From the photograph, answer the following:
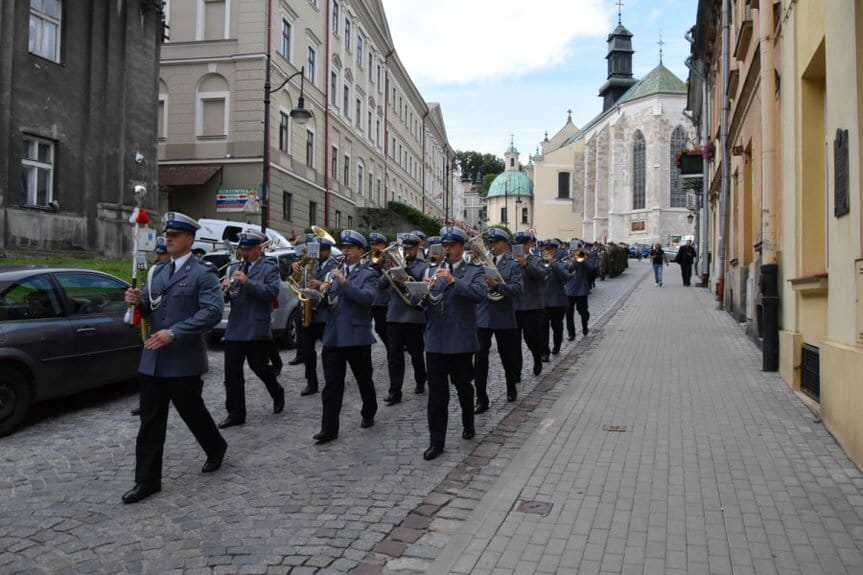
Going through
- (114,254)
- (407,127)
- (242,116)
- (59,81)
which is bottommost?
(114,254)

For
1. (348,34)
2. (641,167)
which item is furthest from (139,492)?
(641,167)

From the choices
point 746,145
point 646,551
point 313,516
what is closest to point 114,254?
point 746,145

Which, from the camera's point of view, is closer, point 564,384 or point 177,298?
point 177,298

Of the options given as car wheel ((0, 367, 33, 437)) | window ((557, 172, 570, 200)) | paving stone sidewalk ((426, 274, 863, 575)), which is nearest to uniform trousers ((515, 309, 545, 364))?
paving stone sidewalk ((426, 274, 863, 575))

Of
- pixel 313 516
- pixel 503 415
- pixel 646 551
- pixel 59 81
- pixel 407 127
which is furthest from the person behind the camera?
pixel 407 127

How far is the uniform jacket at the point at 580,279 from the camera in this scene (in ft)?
42.9

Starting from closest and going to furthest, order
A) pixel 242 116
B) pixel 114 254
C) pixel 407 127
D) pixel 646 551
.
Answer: pixel 646 551 → pixel 114 254 → pixel 242 116 → pixel 407 127

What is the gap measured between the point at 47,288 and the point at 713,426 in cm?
664

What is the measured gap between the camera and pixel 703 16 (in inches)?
953

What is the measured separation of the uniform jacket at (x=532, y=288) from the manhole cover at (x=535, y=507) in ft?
15.4

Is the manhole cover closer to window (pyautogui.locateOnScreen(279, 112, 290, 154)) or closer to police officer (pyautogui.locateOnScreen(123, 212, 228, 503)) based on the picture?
police officer (pyautogui.locateOnScreen(123, 212, 228, 503))

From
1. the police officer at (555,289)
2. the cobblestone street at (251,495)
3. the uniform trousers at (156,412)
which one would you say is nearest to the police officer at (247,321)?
the cobblestone street at (251,495)

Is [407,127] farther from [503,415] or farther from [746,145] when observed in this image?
[503,415]

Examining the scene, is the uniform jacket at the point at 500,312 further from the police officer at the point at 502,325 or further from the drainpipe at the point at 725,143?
the drainpipe at the point at 725,143
